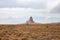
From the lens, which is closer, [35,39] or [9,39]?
[35,39]

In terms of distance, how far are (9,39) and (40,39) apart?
5.93 meters

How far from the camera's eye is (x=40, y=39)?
100ft

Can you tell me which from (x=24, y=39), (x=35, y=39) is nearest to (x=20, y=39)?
(x=24, y=39)

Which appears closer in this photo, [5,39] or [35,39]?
[35,39]

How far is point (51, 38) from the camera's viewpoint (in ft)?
108

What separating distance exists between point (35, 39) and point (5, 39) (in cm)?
549

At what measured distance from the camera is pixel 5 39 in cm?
3319

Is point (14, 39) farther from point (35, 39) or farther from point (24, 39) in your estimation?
point (35, 39)

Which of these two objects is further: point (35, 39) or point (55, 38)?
point (55, 38)

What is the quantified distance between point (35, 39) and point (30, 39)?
31.8 inches

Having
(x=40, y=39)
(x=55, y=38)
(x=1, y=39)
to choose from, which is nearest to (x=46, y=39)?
(x=40, y=39)

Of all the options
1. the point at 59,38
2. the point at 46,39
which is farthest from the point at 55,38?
the point at 46,39

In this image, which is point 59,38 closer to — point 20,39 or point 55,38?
point 55,38

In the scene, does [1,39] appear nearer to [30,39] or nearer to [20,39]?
[20,39]
